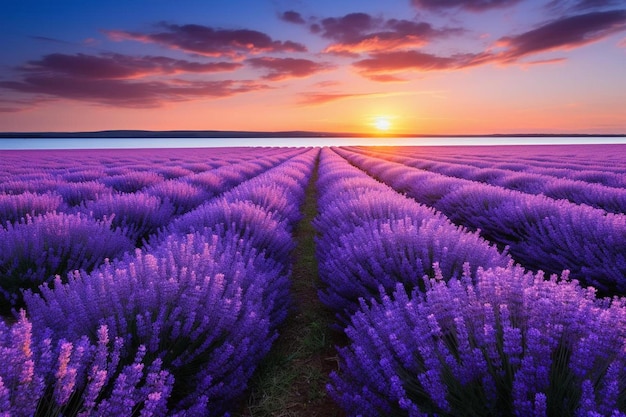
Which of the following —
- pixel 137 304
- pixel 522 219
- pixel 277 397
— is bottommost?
pixel 277 397

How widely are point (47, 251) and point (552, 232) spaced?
4298mm

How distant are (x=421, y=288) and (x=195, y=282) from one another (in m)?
1.30

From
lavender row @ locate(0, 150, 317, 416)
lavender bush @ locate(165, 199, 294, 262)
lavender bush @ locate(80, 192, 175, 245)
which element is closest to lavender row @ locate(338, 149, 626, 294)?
lavender bush @ locate(165, 199, 294, 262)

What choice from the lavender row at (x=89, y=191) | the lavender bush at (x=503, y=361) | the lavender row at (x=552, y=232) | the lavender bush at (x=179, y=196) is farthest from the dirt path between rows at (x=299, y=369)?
the lavender bush at (x=179, y=196)

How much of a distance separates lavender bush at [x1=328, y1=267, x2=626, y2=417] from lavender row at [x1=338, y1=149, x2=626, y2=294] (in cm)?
185

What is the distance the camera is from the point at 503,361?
1.21m

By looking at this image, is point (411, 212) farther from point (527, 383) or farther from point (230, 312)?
point (527, 383)

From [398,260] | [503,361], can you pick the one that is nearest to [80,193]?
[398,260]

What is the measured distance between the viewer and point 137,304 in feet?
5.41

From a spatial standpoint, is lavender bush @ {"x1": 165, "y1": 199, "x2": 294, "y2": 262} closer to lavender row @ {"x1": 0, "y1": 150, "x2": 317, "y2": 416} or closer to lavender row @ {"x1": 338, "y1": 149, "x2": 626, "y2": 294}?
lavender row @ {"x1": 0, "y1": 150, "x2": 317, "y2": 416}

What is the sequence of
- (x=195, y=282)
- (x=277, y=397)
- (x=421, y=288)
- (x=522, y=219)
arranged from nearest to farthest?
(x=195, y=282) < (x=277, y=397) < (x=421, y=288) < (x=522, y=219)

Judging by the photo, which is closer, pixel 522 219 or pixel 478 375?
pixel 478 375

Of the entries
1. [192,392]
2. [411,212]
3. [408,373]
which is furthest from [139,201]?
[408,373]

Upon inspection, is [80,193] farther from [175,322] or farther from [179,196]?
[175,322]
